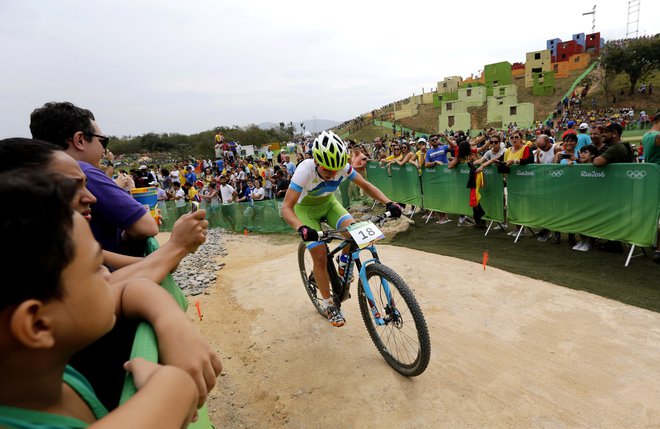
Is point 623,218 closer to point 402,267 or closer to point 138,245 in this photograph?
point 402,267

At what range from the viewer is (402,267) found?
20.2 feet

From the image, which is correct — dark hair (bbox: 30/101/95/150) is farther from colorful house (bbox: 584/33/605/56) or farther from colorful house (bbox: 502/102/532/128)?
colorful house (bbox: 584/33/605/56)

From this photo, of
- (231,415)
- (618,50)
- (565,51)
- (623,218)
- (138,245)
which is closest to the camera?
(138,245)

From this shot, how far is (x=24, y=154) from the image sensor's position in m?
1.28

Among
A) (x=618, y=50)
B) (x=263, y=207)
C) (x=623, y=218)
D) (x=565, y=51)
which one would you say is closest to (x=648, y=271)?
(x=623, y=218)

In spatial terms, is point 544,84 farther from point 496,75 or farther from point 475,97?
point 475,97

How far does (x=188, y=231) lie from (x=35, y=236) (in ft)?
2.87

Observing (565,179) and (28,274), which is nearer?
(28,274)

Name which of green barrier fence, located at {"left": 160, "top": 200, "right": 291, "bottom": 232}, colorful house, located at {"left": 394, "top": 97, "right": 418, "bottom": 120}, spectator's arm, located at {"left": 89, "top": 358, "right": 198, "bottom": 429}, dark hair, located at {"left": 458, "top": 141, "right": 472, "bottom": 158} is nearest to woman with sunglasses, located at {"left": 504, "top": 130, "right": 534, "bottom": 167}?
dark hair, located at {"left": 458, "top": 141, "right": 472, "bottom": 158}

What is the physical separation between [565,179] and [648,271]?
6.86 ft

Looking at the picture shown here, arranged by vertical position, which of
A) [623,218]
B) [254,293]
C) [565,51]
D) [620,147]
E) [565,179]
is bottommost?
[254,293]

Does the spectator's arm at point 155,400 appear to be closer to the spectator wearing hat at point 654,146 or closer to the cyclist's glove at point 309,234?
the cyclist's glove at point 309,234

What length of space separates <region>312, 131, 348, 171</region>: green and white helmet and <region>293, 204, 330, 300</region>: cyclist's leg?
0.79 metres

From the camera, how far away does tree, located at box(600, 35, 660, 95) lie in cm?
5003
